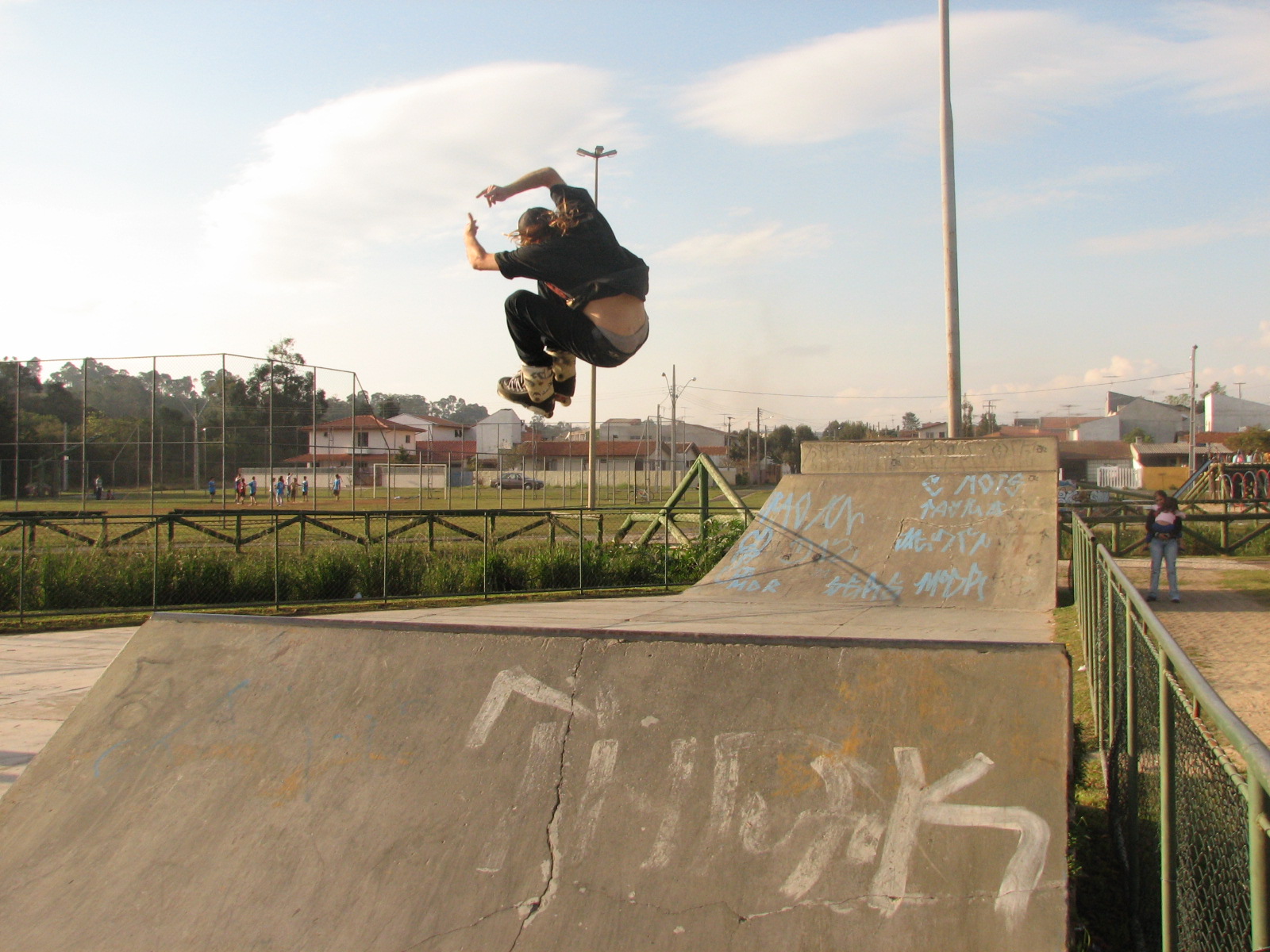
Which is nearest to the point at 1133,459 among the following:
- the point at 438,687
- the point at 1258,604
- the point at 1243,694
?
the point at 1258,604

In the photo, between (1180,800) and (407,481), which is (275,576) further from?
(407,481)

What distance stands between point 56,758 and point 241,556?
33.4ft

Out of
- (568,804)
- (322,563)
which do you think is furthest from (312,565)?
(568,804)

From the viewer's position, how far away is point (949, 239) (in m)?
16.1

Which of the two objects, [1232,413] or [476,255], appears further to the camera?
[1232,413]

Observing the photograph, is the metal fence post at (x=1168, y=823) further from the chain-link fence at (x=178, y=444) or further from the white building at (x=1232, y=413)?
the white building at (x=1232, y=413)

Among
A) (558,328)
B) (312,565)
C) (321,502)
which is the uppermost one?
(558,328)

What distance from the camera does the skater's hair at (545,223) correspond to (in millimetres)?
4098

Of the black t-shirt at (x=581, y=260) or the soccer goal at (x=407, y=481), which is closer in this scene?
the black t-shirt at (x=581, y=260)

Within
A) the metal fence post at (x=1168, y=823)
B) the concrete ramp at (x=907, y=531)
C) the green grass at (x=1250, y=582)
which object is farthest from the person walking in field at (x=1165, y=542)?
the metal fence post at (x=1168, y=823)

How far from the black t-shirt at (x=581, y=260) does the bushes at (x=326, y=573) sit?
10.6 metres

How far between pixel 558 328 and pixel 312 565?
11.0 meters

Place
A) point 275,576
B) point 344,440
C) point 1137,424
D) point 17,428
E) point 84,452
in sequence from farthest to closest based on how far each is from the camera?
point 1137,424, point 344,440, point 17,428, point 84,452, point 275,576

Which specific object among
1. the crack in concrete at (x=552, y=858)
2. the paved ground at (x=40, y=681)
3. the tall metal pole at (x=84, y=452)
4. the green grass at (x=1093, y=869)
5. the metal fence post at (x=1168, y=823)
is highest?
the tall metal pole at (x=84, y=452)
